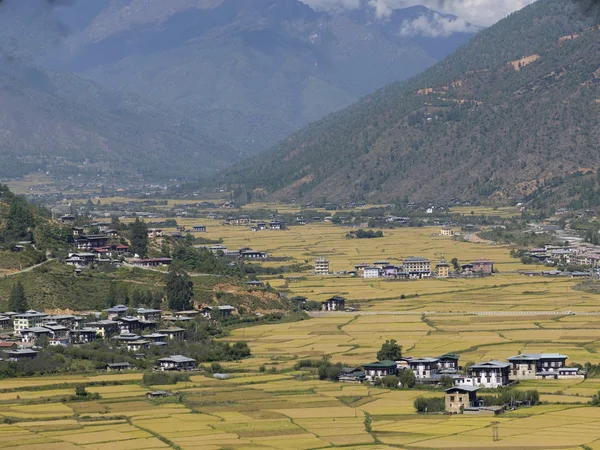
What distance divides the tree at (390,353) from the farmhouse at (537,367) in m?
6.25

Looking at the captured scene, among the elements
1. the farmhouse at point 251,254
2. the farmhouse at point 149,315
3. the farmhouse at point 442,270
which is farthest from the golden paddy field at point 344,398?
the farmhouse at point 251,254

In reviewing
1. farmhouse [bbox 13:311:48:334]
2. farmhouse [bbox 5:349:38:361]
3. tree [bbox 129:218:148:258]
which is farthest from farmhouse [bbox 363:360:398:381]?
tree [bbox 129:218:148:258]

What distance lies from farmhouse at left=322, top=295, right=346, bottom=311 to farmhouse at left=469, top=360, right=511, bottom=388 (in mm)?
35201

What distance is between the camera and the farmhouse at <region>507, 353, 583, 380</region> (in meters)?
77.1

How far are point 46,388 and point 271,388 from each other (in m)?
10.9

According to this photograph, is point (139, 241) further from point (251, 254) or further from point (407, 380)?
point (407, 380)

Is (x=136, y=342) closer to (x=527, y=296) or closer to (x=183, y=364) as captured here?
(x=183, y=364)

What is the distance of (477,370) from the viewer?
75.0 m

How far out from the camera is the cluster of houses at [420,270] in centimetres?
13512

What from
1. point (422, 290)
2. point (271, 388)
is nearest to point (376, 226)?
point (422, 290)

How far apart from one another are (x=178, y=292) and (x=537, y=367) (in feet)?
108

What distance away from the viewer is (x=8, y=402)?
7088cm

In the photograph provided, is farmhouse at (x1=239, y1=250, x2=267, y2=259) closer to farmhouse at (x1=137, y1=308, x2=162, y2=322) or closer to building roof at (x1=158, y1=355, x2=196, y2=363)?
farmhouse at (x1=137, y1=308, x2=162, y2=322)

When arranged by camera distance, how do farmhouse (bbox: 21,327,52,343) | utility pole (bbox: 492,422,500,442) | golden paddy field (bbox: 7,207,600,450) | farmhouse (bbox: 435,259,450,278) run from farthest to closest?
farmhouse (bbox: 435,259,450,278) → farmhouse (bbox: 21,327,52,343) → golden paddy field (bbox: 7,207,600,450) → utility pole (bbox: 492,422,500,442)
